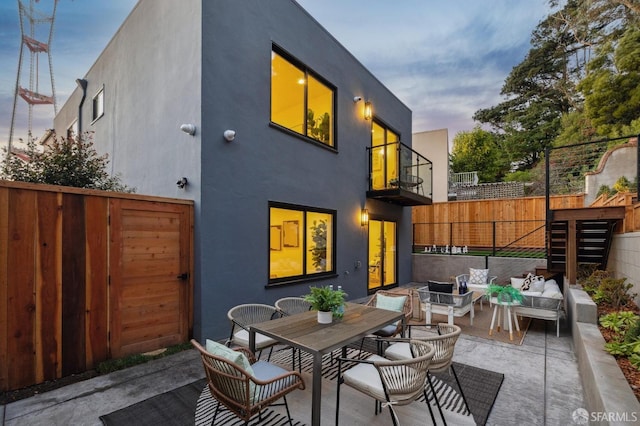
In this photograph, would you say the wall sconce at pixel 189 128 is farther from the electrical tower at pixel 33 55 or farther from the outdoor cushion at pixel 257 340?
the electrical tower at pixel 33 55

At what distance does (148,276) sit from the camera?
14.0ft

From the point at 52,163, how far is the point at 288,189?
378 cm

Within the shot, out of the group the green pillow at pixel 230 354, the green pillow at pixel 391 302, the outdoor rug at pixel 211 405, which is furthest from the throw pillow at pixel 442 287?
the green pillow at pixel 230 354

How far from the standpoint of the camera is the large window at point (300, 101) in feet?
19.6

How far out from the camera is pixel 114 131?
754cm

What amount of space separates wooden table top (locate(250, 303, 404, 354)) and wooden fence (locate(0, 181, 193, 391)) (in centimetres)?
200

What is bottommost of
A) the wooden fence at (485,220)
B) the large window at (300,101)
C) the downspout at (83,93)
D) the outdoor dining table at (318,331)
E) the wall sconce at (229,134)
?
the outdoor dining table at (318,331)

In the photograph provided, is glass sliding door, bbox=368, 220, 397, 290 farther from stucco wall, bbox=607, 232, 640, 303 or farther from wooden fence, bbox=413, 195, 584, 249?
stucco wall, bbox=607, 232, 640, 303

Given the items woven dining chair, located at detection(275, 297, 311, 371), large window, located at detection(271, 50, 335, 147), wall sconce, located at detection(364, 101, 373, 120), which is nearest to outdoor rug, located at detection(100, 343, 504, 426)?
woven dining chair, located at detection(275, 297, 311, 371)

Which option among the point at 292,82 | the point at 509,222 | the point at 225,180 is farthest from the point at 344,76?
the point at 509,222

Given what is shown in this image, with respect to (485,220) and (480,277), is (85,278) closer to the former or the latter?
(480,277)

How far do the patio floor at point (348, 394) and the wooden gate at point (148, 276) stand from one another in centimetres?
42

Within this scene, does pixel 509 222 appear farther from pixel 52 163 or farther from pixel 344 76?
pixel 52 163

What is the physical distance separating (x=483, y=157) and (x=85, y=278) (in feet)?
78.1
